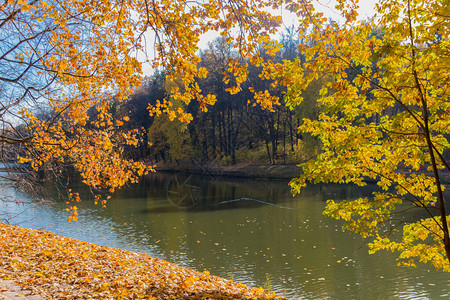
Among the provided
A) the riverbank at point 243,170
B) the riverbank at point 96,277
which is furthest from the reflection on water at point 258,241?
the riverbank at point 243,170

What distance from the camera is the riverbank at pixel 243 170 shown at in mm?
32844

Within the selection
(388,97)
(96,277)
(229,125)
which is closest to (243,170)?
(229,125)

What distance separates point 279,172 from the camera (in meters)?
33.2

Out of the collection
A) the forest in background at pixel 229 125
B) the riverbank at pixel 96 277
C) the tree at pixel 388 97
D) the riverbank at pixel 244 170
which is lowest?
the riverbank at pixel 96 277

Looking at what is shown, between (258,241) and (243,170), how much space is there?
2392 cm

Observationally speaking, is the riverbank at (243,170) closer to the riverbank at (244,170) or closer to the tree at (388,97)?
the riverbank at (244,170)

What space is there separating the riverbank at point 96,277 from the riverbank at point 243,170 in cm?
2424

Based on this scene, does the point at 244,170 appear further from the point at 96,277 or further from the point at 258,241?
the point at 96,277

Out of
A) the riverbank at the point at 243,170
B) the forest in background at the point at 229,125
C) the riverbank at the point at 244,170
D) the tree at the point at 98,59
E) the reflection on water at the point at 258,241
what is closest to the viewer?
the tree at the point at 98,59

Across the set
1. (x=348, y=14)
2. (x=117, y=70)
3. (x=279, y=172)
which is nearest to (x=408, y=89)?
(x=348, y=14)

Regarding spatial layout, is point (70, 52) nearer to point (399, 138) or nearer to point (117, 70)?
point (117, 70)

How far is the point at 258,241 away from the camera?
1264 cm

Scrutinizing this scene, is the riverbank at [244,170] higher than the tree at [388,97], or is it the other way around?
the tree at [388,97]

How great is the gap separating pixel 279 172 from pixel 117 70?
2871cm
